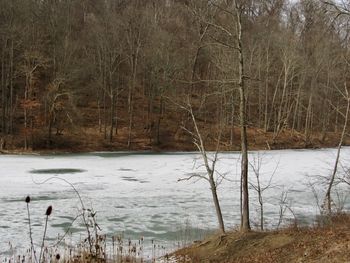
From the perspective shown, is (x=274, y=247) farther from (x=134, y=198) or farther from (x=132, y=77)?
(x=132, y=77)

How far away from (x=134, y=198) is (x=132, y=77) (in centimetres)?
3545

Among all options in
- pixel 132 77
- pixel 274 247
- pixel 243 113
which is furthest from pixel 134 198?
pixel 132 77

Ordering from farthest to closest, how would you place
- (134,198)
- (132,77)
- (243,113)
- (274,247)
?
(132,77) → (134,198) → (243,113) → (274,247)

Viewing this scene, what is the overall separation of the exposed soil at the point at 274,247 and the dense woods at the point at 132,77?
26.3m

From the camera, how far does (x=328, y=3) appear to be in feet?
28.4

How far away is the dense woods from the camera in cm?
4256

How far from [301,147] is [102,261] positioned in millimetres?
44085

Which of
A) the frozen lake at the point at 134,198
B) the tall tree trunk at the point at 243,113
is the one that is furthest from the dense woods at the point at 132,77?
the tall tree trunk at the point at 243,113

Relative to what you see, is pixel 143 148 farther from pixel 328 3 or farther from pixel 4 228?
pixel 328 3

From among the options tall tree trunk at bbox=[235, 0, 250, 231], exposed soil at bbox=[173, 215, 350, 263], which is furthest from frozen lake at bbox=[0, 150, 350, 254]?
exposed soil at bbox=[173, 215, 350, 263]

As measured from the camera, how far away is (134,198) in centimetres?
1906

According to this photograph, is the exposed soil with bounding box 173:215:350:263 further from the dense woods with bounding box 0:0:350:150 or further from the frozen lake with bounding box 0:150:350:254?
the dense woods with bounding box 0:0:350:150

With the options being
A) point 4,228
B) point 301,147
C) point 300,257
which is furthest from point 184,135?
point 300,257

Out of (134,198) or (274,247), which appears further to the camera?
(134,198)
